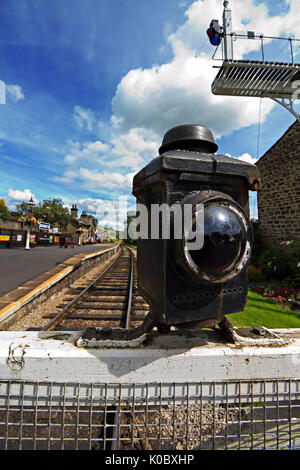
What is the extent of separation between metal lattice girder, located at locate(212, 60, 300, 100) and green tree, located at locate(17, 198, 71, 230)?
49433 mm

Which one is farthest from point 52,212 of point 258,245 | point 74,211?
point 258,245

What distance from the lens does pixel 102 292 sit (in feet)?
20.6

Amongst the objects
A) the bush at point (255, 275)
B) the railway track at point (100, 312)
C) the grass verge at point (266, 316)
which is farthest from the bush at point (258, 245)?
the railway track at point (100, 312)

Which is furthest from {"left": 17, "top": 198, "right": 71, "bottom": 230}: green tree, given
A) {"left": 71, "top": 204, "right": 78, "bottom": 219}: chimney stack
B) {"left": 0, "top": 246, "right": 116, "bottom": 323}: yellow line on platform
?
{"left": 0, "top": 246, "right": 116, "bottom": 323}: yellow line on platform

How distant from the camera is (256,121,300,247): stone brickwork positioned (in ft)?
30.0

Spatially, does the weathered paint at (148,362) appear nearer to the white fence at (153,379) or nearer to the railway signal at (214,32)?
the white fence at (153,379)

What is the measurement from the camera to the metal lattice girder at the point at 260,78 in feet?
24.6

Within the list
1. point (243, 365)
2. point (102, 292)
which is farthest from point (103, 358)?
point (102, 292)

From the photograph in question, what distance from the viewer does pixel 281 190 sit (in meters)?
9.78

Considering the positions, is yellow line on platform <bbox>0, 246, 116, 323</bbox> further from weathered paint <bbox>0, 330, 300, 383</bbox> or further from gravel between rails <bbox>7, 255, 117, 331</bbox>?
weathered paint <bbox>0, 330, 300, 383</bbox>

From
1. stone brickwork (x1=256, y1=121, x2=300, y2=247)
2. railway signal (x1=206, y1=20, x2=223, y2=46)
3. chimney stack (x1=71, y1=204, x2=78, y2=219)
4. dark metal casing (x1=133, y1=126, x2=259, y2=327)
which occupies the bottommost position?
dark metal casing (x1=133, y1=126, x2=259, y2=327)

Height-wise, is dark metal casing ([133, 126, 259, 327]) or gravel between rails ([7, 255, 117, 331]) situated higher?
dark metal casing ([133, 126, 259, 327])

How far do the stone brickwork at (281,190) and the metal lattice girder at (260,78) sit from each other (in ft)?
6.85
